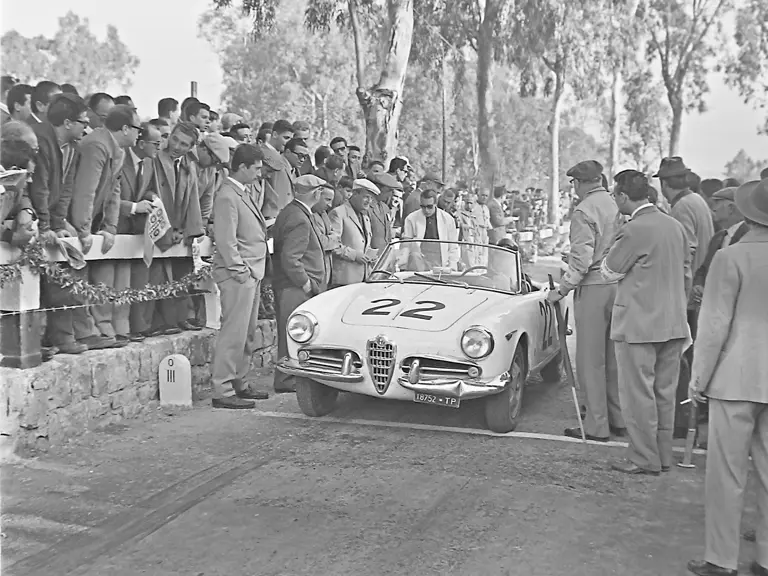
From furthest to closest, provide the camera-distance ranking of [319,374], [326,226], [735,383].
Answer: [326,226] < [319,374] < [735,383]

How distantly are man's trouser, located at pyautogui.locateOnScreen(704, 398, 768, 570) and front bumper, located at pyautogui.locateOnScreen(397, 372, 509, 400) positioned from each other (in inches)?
101

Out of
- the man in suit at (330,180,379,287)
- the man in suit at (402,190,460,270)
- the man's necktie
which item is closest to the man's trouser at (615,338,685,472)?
the man in suit at (330,180,379,287)

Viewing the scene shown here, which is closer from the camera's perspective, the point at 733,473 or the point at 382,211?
the point at 733,473

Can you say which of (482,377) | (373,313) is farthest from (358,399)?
(482,377)

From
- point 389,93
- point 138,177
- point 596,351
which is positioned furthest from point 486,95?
point 596,351

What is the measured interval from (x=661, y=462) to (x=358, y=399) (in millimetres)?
2994

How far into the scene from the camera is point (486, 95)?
89.4 feet

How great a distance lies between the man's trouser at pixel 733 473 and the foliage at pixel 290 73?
4439 cm

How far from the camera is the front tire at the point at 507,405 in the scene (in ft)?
23.3

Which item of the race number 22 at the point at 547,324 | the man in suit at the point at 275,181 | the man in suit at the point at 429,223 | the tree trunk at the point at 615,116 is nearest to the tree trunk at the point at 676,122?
the tree trunk at the point at 615,116

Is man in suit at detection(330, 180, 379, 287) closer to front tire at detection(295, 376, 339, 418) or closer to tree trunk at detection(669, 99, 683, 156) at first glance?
front tire at detection(295, 376, 339, 418)

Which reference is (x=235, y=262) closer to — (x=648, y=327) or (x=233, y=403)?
(x=233, y=403)

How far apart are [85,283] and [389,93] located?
10.3 m

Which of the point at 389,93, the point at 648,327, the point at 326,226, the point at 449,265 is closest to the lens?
the point at 648,327
